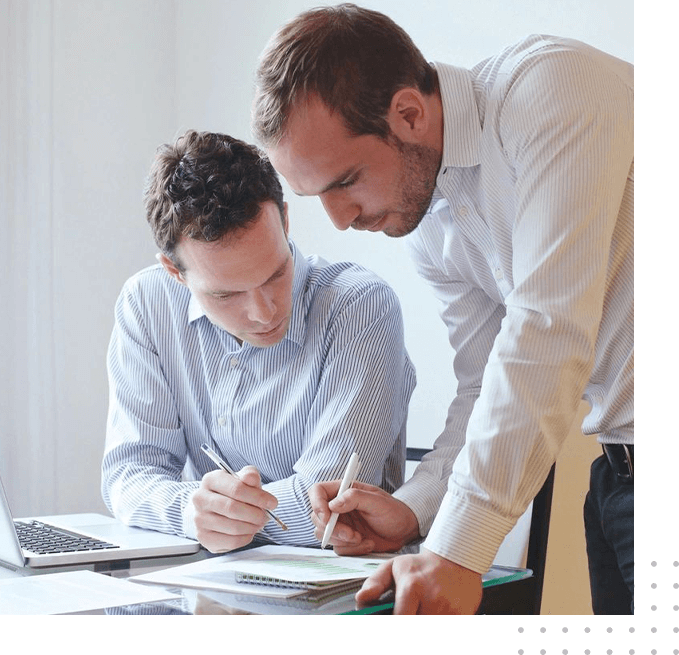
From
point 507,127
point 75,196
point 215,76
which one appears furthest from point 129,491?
point 215,76

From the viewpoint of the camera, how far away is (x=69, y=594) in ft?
3.38

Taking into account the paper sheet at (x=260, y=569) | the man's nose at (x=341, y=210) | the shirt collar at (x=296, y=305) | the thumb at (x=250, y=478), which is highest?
the man's nose at (x=341, y=210)

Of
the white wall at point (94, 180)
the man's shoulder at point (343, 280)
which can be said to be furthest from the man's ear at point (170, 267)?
the white wall at point (94, 180)

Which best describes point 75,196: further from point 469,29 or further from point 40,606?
point 40,606

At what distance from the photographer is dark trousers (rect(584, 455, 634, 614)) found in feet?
4.13

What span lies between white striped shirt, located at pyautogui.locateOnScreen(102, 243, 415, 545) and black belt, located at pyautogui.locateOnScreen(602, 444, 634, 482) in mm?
435

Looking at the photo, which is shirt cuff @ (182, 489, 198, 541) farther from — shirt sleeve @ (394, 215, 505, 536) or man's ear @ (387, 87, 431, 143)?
man's ear @ (387, 87, 431, 143)

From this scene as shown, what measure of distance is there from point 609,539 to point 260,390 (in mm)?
685

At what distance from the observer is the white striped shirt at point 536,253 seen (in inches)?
39.4

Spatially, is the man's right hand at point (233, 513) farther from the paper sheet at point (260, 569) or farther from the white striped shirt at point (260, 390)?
the white striped shirt at point (260, 390)

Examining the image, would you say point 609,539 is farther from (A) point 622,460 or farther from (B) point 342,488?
(B) point 342,488

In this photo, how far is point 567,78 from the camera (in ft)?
3.75

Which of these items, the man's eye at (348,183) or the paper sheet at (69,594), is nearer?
the paper sheet at (69,594)

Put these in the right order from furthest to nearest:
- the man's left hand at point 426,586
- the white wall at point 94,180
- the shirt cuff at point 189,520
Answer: the white wall at point 94,180, the shirt cuff at point 189,520, the man's left hand at point 426,586
